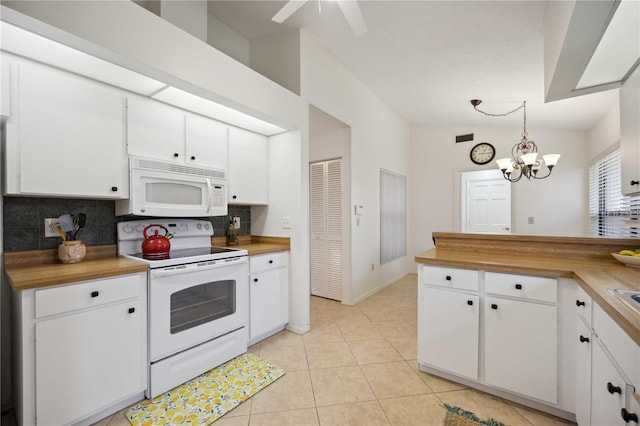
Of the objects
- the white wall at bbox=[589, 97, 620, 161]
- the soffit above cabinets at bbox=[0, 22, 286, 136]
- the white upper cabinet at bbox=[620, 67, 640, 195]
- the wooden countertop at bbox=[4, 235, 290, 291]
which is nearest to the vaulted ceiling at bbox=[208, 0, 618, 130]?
the white wall at bbox=[589, 97, 620, 161]

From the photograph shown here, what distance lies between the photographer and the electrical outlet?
5.99ft

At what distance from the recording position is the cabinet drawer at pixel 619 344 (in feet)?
2.89

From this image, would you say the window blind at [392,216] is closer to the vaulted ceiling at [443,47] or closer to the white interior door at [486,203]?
the white interior door at [486,203]

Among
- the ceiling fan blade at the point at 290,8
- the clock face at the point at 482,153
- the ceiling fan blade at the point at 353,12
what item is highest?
the ceiling fan blade at the point at 290,8

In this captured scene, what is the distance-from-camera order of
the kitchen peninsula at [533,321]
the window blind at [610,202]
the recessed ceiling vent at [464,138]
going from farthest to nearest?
the recessed ceiling vent at [464,138] < the window blind at [610,202] < the kitchen peninsula at [533,321]

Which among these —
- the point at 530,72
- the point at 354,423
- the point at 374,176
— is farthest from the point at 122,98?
the point at 530,72

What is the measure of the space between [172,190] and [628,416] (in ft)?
8.79

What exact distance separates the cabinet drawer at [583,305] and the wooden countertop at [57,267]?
2.44 meters

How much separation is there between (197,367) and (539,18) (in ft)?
12.6

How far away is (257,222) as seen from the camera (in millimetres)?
3150

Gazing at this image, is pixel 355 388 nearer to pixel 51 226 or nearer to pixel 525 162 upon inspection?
pixel 51 226

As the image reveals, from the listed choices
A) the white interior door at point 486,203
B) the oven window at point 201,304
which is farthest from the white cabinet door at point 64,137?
the white interior door at point 486,203

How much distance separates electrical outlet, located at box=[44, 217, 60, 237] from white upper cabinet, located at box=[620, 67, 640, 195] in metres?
3.60

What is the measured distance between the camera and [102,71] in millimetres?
1731
